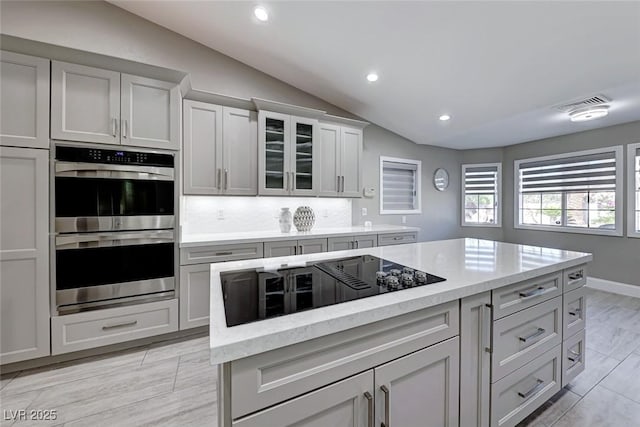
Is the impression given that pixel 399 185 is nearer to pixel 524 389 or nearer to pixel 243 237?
pixel 243 237

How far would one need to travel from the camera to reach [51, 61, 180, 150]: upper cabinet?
81.2 inches

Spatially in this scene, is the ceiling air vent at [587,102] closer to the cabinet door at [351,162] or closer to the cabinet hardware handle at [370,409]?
the cabinet door at [351,162]

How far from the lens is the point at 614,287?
13.0 ft

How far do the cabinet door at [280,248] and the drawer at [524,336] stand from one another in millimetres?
2043

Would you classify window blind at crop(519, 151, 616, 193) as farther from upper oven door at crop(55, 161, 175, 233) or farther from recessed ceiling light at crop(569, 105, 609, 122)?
upper oven door at crop(55, 161, 175, 233)

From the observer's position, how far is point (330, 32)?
251cm

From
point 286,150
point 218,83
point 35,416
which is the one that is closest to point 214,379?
point 35,416

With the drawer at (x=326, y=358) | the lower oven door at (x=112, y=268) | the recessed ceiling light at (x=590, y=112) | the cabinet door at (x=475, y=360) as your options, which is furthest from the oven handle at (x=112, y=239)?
the recessed ceiling light at (x=590, y=112)

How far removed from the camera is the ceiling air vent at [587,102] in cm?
301

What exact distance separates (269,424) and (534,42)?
327 centimetres

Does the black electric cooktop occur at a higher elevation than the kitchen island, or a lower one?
higher

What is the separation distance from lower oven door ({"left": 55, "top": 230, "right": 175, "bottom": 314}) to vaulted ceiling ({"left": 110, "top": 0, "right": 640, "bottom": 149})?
7.09 feet

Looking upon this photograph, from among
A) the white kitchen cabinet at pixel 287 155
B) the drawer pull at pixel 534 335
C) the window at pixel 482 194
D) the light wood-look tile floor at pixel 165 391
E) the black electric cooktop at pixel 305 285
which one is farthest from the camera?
the window at pixel 482 194

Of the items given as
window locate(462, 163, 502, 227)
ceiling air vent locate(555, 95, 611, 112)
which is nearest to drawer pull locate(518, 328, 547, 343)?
ceiling air vent locate(555, 95, 611, 112)
